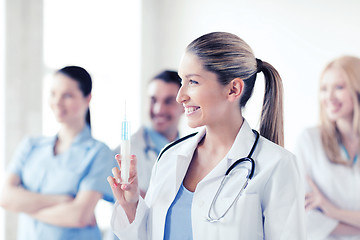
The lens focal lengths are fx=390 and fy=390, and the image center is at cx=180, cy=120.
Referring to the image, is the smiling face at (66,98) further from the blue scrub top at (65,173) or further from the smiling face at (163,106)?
the smiling face at (163,106)

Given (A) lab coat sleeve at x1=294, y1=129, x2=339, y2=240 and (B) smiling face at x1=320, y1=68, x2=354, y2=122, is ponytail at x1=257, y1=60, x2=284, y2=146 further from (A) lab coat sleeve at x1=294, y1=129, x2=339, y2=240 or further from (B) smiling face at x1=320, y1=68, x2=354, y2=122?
(B) smiling face at x1=320, y1=68, x2=354, y2=122

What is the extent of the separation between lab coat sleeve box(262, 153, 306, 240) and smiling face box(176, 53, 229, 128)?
8.5 inches

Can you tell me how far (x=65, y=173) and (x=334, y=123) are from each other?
134 centimetres

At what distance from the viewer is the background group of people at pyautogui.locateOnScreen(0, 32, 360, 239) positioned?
0.95 metres

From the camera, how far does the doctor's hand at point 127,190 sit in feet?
3.28

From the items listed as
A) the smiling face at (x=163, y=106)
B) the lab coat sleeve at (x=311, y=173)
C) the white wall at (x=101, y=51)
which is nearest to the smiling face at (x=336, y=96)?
the lab coat sleeve at (x=311, y=173)

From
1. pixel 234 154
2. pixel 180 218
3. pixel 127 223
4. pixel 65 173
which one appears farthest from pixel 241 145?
pixel 65 173

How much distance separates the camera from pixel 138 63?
337cm

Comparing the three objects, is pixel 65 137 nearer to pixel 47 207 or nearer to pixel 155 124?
pixel 47 207

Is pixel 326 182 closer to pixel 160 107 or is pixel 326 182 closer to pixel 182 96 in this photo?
pixel 160 107

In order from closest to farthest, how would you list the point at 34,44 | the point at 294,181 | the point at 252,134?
the point at 294,181, the point at 252,134, the point at 34,44

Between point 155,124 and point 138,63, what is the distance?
151cm

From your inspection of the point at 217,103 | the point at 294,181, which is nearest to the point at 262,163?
the point at 294,181

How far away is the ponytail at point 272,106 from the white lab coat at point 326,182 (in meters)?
0.90
